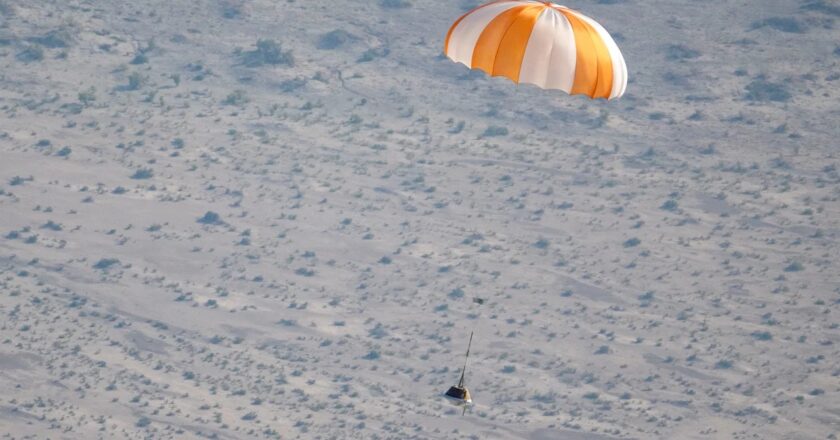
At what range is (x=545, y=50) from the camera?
32.2 meters

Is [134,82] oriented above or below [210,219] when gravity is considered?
above

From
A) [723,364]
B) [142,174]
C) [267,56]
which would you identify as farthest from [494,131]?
[723,364]

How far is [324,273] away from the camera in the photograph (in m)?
55.5

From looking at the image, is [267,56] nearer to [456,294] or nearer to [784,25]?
[456,294]

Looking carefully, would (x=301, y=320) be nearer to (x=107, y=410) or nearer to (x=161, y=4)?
(x=107, y=410)

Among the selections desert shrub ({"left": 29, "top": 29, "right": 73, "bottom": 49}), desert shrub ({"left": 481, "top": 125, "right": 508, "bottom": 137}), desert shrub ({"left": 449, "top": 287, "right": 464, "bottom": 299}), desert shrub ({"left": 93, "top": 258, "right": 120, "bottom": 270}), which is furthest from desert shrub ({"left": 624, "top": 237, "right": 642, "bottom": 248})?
desert shrub ({"left": 29, "top": 29, "right": 73, "bottom": 49})

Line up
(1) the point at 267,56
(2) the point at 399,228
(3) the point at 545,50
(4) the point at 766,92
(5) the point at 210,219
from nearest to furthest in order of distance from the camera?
(3) the point at 545,50 → (5) the point at 210,219 → (2) the point at 399,228 → (1) the point at 267,56 → (4) the point at 766,92

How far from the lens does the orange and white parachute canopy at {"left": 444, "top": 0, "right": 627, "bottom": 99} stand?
32.3 metres

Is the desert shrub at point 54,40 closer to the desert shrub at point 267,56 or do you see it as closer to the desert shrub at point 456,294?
the desert shrub at point 267,56

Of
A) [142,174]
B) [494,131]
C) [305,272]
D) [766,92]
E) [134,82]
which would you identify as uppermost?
[766,92]

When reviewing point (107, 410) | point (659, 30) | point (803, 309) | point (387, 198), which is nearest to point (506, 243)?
point (387, 198)

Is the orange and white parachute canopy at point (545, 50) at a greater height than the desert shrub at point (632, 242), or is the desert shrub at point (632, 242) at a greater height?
the orange and white parachute canopy at point (545, 50)

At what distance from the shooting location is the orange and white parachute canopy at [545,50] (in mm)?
32281

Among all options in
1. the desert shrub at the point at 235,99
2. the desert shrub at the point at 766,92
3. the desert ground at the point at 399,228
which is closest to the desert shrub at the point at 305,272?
the desert ground at the point at 399,228
